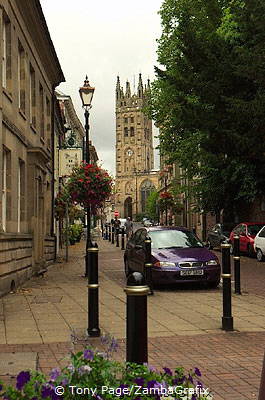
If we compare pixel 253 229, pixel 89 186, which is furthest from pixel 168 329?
pixel 253 229

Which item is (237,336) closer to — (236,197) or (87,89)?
(87,89)

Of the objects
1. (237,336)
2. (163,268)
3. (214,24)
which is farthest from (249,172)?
(237,336)

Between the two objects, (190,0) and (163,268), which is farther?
(190,0)

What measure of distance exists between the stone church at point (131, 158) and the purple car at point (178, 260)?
162546 millimetres

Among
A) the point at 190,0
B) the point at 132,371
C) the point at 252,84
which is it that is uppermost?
the point at 190,0

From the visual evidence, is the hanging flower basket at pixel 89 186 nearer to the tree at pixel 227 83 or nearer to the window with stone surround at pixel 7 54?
the window with stone surround at pixel 7 54

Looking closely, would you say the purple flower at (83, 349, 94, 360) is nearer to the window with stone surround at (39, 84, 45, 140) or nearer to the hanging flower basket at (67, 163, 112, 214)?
the hanging flower basket at (67, 163, 112, 214)

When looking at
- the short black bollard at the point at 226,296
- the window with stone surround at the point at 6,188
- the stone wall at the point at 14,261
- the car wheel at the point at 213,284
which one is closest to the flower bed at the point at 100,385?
the short black bollard at the point at 226,296

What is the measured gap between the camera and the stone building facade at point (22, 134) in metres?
13.2

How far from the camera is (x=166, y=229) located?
1530 cm

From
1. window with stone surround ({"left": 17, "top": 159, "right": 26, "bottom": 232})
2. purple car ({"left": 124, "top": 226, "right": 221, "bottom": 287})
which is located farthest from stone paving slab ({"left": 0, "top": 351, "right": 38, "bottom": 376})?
window with stone surround ({"left": 17, "top": 159, "right": 26, "bottom": 232})

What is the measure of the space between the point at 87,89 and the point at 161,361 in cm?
1302

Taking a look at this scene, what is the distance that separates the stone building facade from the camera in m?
13.2

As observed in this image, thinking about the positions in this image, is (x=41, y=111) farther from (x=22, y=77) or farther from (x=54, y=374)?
(x=54, y=374)
